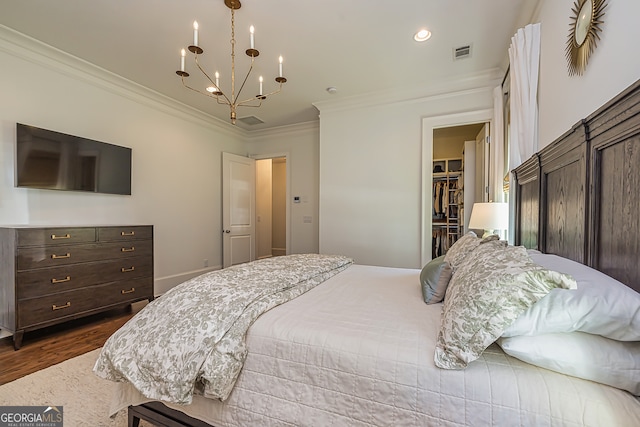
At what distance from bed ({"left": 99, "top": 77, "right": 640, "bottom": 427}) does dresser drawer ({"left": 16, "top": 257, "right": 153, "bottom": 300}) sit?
183cm

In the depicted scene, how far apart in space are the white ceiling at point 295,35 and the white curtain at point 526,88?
296 millimetres

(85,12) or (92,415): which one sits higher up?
(85,12)

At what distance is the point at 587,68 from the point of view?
1330 millimetres

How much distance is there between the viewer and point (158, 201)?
3885 mm

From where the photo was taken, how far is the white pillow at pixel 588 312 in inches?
31.0

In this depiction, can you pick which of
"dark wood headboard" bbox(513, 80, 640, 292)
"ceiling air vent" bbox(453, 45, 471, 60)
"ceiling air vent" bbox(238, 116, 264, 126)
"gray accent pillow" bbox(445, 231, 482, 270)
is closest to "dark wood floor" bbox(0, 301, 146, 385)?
"gray accent pillow" bbox(445, 231, 482, 270)

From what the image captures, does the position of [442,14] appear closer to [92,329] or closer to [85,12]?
[85,12]

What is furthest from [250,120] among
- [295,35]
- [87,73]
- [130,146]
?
[295,35]

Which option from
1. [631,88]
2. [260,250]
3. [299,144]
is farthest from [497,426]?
[260,250]

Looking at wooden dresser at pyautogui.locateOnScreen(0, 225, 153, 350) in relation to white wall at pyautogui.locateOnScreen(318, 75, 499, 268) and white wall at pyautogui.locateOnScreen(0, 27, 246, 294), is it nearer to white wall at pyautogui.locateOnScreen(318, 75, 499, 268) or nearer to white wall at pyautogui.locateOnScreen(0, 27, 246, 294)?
white wall at pyautogui.locateOnScreen(0, 27, 246, 294)

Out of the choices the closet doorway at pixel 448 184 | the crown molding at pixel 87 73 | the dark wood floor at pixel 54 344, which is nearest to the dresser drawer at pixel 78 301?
the dark wood floor at pixel 54 344

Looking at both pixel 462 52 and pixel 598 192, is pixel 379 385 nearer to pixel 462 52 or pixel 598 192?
pixel 598 192

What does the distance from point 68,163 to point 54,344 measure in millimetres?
1724

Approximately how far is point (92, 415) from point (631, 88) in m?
2.79
